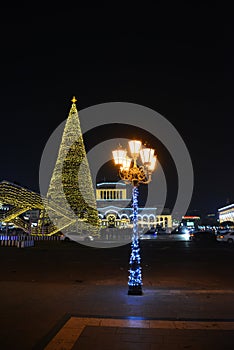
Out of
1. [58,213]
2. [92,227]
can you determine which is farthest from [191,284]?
[92,227]

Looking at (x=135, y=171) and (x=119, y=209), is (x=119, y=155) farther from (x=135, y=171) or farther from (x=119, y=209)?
(x=119, y=209)

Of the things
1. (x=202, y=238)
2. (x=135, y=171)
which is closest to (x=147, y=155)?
(x=135, y=171)

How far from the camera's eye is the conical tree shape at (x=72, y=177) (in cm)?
3775

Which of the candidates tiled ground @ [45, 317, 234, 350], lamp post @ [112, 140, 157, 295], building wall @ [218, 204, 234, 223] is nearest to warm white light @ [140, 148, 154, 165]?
lamp post @ [112, 140, 157, 295]

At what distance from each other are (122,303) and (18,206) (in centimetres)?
2879

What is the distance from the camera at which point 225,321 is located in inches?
273

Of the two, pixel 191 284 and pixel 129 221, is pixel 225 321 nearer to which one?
pixel 191 284

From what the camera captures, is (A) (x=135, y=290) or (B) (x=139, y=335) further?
(A) (x=135, y=290)

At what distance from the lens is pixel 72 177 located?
38.3 m

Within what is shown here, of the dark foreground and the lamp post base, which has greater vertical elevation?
the lamp post base

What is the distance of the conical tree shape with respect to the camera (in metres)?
37.8

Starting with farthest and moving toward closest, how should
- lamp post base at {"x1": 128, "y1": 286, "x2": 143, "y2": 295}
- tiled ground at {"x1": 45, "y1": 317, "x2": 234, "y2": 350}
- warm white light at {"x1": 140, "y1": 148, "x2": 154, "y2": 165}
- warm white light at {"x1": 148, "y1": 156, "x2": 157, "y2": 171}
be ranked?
warm white light at {"x1": 148, "y1": 156, "x2": 157, "y2": 171} → warm white light at {"x1": 140, "y1": 148, "x2": 154, "y2": 165} → lamp post base at {"x1": 128, "y1": 286, "x2": 143, "y2": 295} → tiled ground at {"x1": 45, "y1": 317, "x2": 234, "y2": 350}

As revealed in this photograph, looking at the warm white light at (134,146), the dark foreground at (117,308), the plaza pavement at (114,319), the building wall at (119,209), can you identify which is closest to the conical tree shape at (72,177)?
the dark foreground at (117,308)

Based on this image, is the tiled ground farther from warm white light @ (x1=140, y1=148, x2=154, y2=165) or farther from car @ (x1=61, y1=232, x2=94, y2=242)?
car @ (x1=61, y1=232, x2=94, y2=242)
